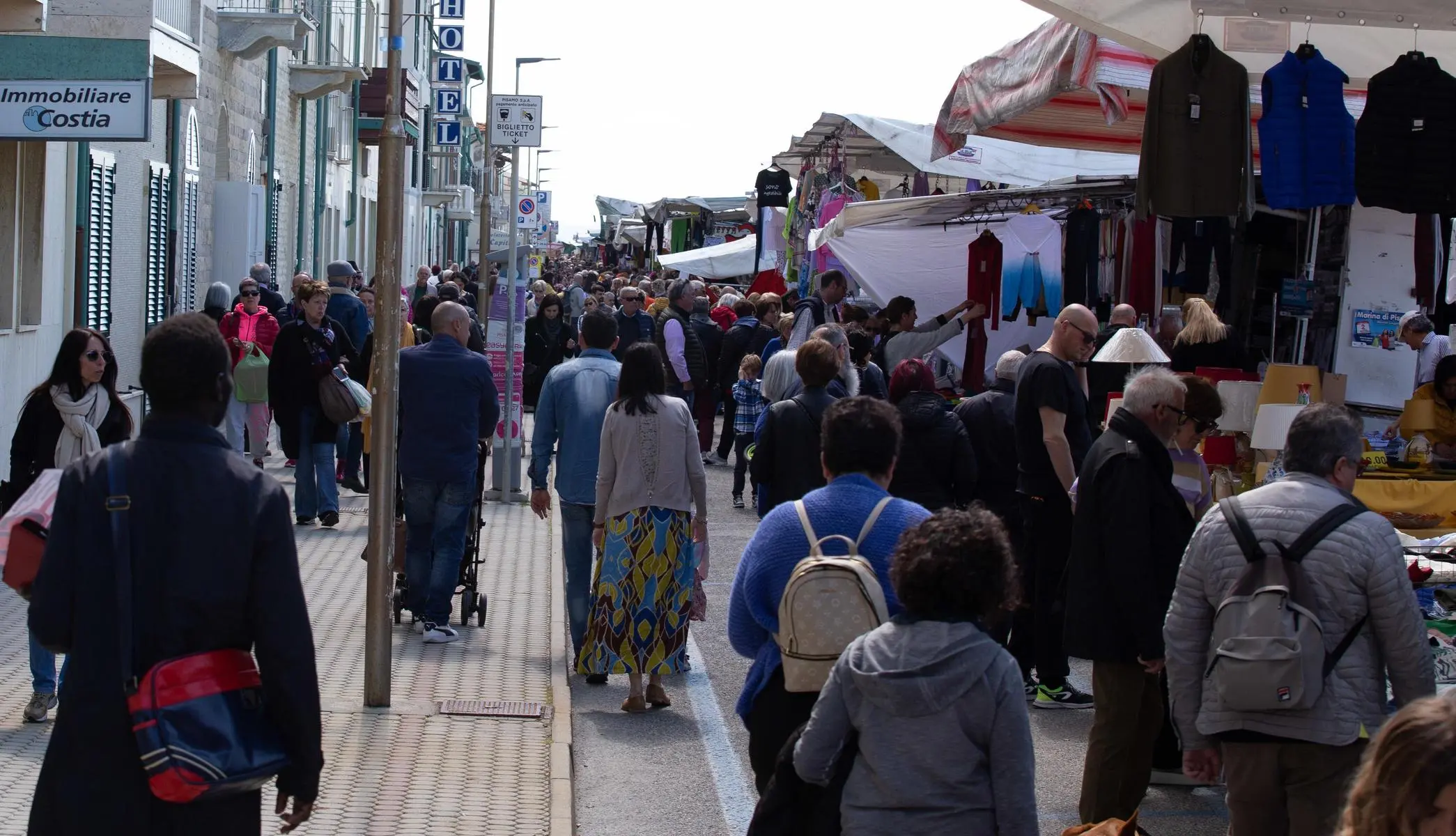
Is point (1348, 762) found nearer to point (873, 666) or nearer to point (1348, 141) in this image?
point (873, 666)

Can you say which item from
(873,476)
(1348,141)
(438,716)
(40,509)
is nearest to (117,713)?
(40,509)

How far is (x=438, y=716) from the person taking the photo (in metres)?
7.74

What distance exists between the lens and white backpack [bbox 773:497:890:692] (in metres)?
4.31

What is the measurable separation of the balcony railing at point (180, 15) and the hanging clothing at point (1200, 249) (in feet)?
29.3

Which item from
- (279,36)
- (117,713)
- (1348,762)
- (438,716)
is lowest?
(438,716)

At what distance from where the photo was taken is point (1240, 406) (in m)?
8.69

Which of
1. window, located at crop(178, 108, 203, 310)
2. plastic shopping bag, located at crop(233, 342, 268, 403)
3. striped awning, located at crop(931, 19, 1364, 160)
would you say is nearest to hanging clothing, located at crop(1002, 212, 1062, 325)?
striped awning, located at crop(931, 19, 1364, 160)

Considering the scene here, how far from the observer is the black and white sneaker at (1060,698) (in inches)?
336

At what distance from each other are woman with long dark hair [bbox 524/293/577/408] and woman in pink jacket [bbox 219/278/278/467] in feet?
15.5

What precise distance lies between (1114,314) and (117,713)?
9475mm

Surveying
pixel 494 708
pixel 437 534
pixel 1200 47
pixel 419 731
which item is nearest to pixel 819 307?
pixel 437 534

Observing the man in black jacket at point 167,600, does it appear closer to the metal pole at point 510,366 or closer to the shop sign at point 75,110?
the shop sign at point 75,110

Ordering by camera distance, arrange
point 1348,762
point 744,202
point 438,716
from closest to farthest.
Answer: point 1348,762, point 438,716, point 744,202

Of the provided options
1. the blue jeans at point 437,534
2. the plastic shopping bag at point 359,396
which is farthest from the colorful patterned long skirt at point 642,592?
the plastic shopping bag at point 359,396
